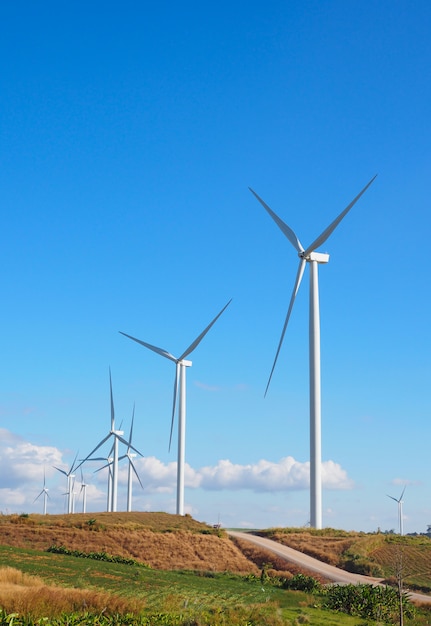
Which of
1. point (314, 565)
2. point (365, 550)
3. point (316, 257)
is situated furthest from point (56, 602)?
point (316, 257)

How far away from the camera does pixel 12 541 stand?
6175 centimetres

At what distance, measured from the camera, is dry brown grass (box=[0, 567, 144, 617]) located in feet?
72.7

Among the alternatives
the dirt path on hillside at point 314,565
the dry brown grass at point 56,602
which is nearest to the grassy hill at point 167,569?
the dry brown grass at point 56,602

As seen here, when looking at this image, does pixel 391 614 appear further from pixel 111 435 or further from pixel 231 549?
pixel 111 435

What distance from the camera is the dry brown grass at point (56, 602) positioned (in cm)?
2217

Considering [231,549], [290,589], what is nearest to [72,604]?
[290,589]

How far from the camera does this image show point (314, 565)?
6381 cm

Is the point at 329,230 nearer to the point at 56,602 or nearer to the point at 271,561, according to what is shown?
the point at 271,561

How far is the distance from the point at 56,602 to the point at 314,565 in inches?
1769

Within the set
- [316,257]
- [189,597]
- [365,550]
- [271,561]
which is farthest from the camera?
[316,257]

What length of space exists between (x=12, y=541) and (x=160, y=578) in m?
26.2

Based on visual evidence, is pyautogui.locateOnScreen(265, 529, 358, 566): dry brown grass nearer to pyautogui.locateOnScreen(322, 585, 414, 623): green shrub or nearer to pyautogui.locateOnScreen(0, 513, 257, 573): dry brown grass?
pyautogui.locateOnScreen(0, 513, 257, 573): dry brown grass

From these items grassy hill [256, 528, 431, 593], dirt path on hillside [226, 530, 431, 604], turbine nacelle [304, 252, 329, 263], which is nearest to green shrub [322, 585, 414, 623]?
dirt path on hillside [226, 530, 431, 604]

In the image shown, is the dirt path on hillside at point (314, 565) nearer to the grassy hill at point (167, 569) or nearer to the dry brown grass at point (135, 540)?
the grassy hill at point (167, 569)
